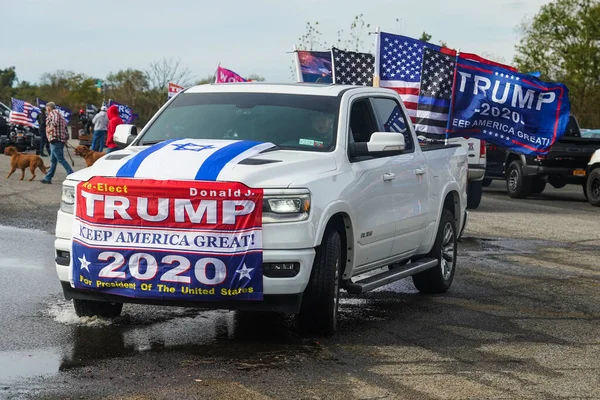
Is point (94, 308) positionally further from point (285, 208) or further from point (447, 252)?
point (447, 252)

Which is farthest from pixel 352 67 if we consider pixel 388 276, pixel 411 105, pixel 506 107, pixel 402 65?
pixel 388 276

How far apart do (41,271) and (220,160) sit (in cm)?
391

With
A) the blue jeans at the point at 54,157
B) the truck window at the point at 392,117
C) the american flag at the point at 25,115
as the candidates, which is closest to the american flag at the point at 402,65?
the truck window at the point at 392,117

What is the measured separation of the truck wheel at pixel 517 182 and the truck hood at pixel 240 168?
16.9 metres

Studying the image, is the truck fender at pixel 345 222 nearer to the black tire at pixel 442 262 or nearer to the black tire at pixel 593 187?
the black tire at pixel 442 262

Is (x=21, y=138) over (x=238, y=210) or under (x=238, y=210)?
under

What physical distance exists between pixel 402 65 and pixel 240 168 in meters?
9.72

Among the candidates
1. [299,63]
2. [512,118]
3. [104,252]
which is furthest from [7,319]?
[299,63]

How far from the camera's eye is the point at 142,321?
7738 mm

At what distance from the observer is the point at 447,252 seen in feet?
33.0

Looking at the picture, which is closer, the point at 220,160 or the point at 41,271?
the point at 220,160

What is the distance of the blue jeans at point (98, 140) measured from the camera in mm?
31750

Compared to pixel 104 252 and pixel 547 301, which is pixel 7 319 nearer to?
pixel 104 252

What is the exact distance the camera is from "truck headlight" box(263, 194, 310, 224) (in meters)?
6.81
